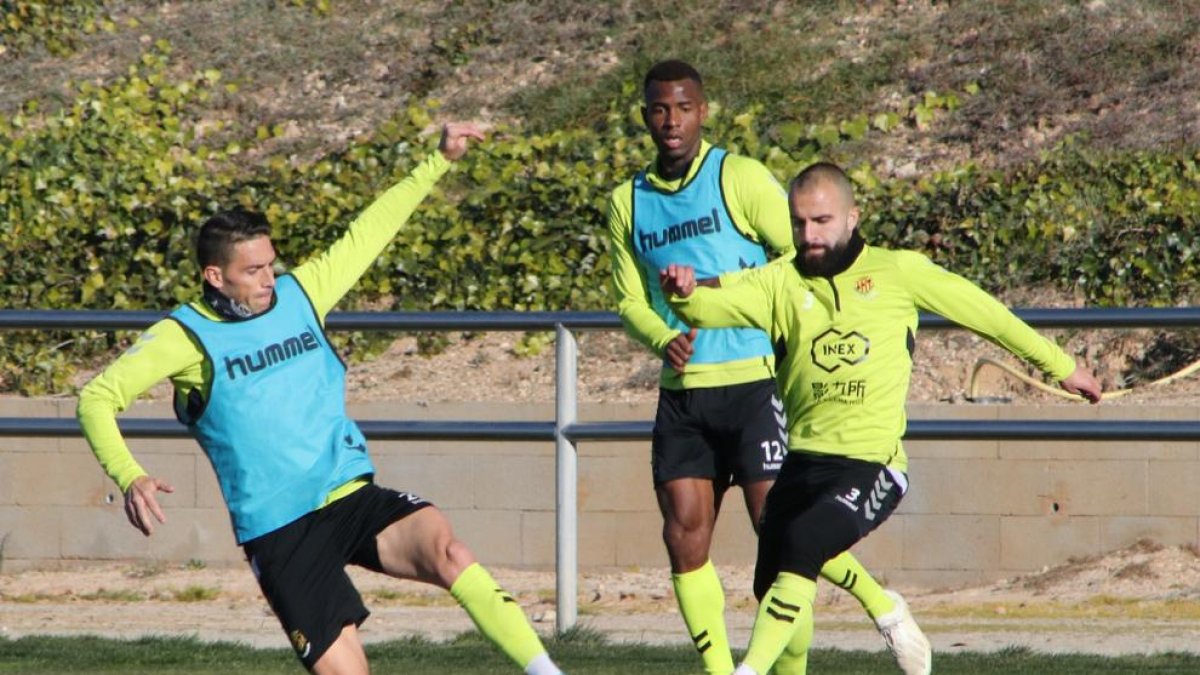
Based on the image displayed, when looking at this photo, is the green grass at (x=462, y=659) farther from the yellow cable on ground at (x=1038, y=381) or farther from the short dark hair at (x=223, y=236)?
the yellow cable on ground at (x=1038, y=381)

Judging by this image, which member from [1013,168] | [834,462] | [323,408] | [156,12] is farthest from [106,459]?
→ [156,12]

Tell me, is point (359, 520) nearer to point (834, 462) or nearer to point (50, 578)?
point (834, 462)

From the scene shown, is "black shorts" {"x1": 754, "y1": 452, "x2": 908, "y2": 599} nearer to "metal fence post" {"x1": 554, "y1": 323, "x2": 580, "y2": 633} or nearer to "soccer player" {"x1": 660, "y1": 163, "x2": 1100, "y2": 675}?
"soccer player" {"x1": 660, "y1": 163, "x2": 1100, "y2": 675}

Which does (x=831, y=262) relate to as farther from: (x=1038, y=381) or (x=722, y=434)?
(x=1038, y=381)

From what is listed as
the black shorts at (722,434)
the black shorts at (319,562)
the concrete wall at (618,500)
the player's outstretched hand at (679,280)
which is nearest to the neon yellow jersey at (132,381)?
the black shorts at (319,562)

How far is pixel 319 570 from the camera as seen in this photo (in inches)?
237

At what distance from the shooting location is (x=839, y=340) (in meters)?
6.25

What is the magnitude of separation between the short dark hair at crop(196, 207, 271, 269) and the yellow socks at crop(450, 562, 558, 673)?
1.22m

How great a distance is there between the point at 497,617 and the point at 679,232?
1.77 m

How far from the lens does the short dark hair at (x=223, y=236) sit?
20.1 feet

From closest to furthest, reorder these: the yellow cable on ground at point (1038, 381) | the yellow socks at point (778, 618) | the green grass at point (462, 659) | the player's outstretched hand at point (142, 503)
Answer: the player's outstretched hand at point (142, 503)
the yellow socks at point (778, 618)
the green grass at point (462, 659)
the yellow cable on ground at point (1038, 381)

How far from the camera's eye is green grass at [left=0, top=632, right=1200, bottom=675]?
7.65 meters

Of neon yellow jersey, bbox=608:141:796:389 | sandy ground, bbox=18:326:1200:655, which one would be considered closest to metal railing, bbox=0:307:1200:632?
sandy ground, bbox=18:326:1200:655

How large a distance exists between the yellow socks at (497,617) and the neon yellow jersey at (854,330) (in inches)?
41.1
